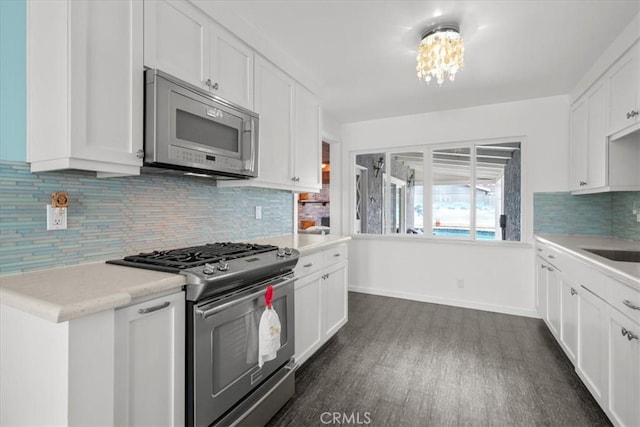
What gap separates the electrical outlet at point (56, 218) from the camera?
140 centimetres

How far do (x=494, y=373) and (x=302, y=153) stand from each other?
2.35m

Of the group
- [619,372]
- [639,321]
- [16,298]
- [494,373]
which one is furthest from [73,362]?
[494,373]

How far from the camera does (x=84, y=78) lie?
4.12 ft

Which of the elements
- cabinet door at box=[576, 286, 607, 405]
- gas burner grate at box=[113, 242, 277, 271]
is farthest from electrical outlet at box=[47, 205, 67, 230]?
cabinet door at box=[576, 286, 607, 405]

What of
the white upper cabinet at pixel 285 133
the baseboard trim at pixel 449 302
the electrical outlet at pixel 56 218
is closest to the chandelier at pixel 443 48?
the white upper cabinet at pixel 285 133

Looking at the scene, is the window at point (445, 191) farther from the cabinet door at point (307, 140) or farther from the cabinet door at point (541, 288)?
the cabinet door at point (307, 140)

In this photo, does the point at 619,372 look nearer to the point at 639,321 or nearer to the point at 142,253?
the point at 639,321

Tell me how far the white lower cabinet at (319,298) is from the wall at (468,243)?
156cm

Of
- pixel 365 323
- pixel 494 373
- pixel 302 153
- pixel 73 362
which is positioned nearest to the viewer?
pixel 73 362

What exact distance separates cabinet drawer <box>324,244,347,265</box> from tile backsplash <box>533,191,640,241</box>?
233 cm

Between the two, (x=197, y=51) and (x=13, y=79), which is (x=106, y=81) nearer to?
(x=13, y=79)

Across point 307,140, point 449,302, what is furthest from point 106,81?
point 449,302

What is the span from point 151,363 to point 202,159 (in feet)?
3.35

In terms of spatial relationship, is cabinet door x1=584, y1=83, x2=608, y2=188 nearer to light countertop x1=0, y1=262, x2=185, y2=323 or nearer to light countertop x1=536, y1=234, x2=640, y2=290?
light countertop x1=536, y1=234, x2=640, y2=290
